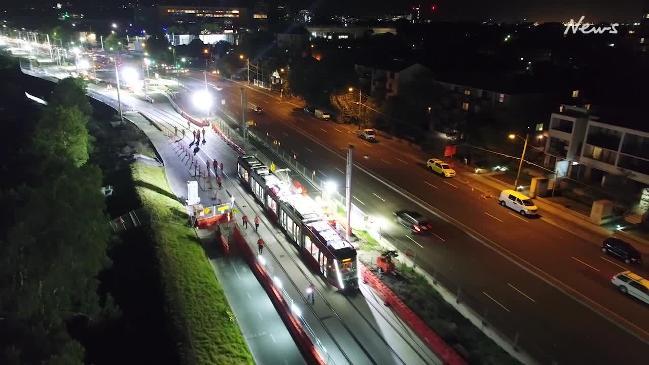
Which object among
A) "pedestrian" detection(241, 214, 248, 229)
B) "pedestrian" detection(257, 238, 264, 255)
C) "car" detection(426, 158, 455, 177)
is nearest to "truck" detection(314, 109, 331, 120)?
"car" detection(426, 158, 455, 177)

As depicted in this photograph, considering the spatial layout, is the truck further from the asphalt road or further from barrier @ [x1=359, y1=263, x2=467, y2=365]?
barrier @ [x1=359, y1=263, x2=467, y2=365]

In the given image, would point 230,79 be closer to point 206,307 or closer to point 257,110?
point 257,110

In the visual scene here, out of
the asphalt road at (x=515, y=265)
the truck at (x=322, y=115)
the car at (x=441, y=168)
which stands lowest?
the asphalt road at (x=515, y=265)

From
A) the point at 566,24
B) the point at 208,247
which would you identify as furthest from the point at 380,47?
the point at 208,247

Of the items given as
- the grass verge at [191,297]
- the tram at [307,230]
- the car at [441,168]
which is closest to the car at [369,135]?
the car at [441,168]

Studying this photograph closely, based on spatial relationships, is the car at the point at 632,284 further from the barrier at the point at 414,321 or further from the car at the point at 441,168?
the car at the point at 441,168

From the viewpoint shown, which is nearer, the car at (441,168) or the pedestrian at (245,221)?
the pedestrian at (245,221)

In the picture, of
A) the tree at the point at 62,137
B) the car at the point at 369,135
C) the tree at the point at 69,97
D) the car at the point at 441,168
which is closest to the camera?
the tree at the point at 62,137

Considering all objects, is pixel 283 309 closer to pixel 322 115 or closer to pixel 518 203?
pixel 518 203
